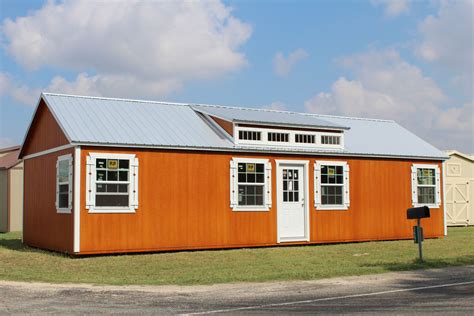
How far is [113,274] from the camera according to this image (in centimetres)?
1352

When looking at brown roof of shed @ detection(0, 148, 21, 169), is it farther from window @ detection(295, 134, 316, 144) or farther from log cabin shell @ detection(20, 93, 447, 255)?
window @ detection(295, 134, 316, 144)

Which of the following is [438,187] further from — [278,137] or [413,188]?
[278,137]

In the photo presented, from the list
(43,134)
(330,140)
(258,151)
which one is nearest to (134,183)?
(258,151)

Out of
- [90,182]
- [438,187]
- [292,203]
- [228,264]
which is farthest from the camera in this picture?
[438,187]

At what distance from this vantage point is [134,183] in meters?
17.0

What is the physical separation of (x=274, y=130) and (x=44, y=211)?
7.28 metres

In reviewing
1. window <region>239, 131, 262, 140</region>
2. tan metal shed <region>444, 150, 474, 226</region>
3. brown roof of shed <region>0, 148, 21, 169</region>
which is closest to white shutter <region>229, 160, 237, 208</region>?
window <region>239, 131, 262, 140</region>

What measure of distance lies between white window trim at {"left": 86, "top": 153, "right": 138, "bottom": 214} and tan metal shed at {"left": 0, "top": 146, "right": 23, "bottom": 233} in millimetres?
12232

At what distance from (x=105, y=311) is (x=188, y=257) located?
7388 mm

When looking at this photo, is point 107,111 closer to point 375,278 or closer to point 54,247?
point 54,247

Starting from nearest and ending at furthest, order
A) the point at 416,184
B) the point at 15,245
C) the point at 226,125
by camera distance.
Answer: the point at 226,125 < the point at 15,245 < the point at 416,184

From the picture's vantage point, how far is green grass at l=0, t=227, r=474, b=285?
42.2ft

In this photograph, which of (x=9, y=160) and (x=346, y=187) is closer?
(x=346, y=187)

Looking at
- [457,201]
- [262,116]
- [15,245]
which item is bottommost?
[15,245]
